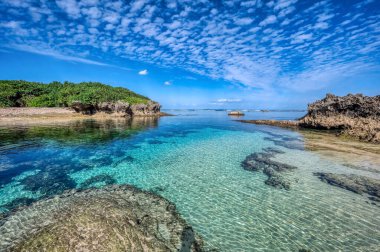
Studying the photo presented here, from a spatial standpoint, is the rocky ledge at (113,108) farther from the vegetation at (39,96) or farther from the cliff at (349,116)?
the cliff at (349,116)

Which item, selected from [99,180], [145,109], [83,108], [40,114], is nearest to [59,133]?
[99,180]

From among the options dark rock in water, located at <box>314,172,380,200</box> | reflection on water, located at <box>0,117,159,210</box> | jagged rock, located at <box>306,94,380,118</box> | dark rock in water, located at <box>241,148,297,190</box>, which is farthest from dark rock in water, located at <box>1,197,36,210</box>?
Result: jagged rock, located at <box>306,94,380,118</box>

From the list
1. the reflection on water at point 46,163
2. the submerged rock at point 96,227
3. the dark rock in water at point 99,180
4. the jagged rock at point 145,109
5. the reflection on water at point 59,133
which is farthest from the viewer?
the jagged rock at point 145,109

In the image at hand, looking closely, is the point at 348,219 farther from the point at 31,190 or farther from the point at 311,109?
the point at 311,109

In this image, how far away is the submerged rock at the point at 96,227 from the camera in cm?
584

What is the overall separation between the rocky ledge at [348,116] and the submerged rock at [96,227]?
29968 millimetres

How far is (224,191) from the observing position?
11594mm

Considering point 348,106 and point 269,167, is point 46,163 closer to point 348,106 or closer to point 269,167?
point 269,167

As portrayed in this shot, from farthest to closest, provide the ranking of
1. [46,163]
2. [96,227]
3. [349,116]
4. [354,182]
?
[349,116], [46,163], [354,182], [96,227]

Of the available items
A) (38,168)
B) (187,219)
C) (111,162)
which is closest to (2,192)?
(38,168)

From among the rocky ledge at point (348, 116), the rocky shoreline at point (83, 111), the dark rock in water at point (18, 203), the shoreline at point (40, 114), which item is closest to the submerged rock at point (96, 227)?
the dark rock in water at point (18, 203)

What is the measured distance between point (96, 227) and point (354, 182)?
1459 cm

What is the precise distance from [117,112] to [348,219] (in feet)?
223

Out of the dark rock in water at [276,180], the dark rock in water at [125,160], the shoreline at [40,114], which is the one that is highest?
the shoreline at [40,114]
